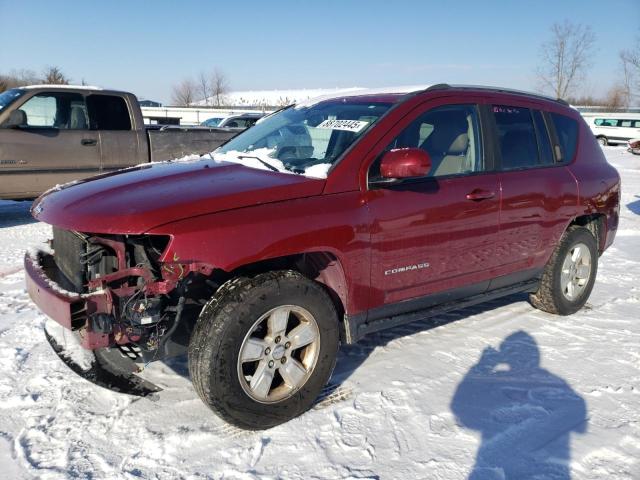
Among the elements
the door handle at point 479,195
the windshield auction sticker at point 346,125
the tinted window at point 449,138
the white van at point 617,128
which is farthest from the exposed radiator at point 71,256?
the white van at point 617,128

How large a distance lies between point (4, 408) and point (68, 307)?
1068 millimetres

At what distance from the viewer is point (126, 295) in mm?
2650

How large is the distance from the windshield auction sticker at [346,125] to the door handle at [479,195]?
2.89 ft

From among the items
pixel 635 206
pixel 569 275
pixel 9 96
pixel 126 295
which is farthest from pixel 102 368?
pixel 635 206

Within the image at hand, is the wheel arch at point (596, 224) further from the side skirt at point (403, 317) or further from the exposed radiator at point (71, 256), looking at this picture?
the exposed radiator at point (71, 256)

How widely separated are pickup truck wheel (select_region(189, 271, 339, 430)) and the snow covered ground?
176 mm

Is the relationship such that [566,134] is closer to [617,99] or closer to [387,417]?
[387,417]

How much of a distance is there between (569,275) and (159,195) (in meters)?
3.68

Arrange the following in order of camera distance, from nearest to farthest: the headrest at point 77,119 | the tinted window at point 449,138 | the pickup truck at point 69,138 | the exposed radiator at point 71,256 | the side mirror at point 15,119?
the exposed radiator at point 71,256, the tinted window at point 449,138, the side mirror at point 15,119, the pickup truck at point 69,138, the headrest at point 77,119

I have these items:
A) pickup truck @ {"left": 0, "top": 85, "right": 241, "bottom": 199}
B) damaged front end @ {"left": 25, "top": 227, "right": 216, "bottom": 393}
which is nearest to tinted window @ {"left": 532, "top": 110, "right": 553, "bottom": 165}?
damaged front end @ {"left": 25, "top": 227, "right": 216, "bottom": 393}

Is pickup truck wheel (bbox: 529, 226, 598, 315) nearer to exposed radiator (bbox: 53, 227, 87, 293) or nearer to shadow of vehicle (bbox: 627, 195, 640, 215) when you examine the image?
exposed radiator (bbox: 53, 227, 87, 293)

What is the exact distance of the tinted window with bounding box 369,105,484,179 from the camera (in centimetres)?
362

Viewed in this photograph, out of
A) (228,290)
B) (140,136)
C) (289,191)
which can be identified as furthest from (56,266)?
(140,136)

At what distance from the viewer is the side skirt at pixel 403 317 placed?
10.7ft
